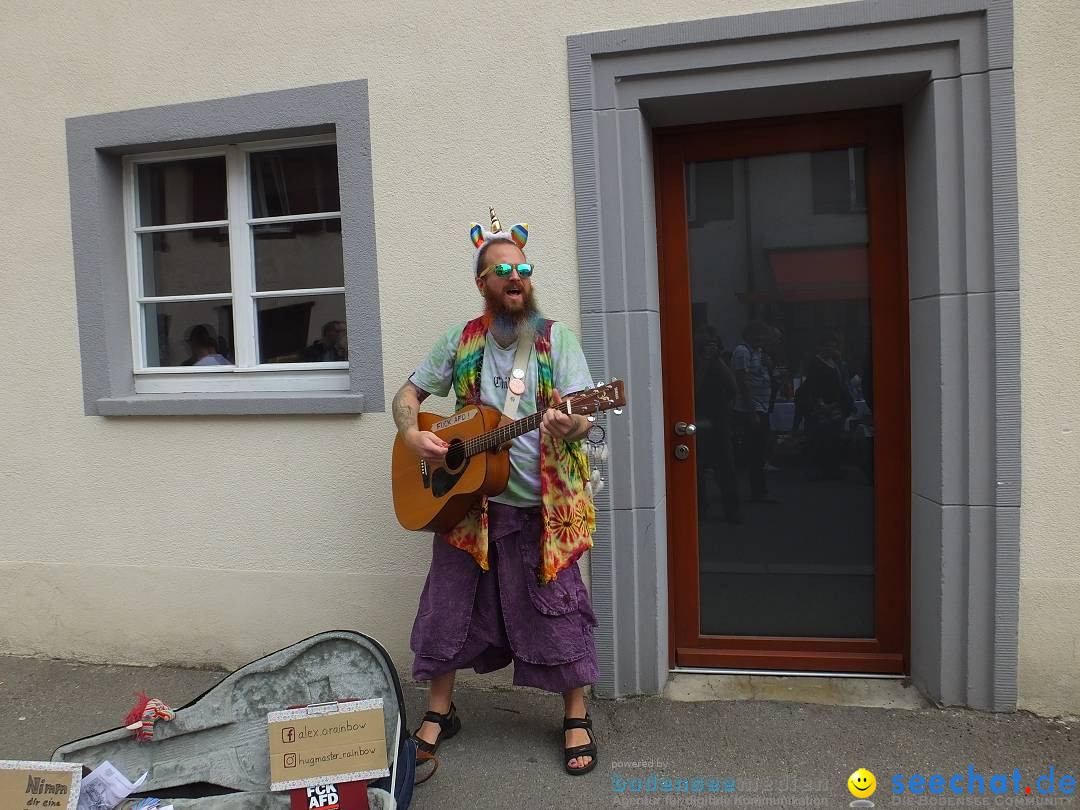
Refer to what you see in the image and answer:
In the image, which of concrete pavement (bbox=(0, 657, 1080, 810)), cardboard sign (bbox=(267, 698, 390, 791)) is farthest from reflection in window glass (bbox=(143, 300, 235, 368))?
cardboard sign (bbox=(267, 698, 390, 791))

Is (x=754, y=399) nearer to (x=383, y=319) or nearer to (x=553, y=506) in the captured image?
(x=553, y=506)

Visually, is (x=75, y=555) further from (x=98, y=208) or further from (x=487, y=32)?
(x=487, y=32)

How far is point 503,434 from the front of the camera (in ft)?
9.72

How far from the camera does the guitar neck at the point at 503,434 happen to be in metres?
2.93

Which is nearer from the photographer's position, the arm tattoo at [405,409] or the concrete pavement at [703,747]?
the concrete pavement at [703,747]

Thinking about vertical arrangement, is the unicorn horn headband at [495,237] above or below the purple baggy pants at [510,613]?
above

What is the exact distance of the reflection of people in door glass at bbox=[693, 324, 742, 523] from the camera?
3.99 m

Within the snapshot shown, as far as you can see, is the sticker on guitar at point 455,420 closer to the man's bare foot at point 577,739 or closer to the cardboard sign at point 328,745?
the cardboard sign at point 328,745

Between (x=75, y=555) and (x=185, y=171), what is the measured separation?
6.82 ft

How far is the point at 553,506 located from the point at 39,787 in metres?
1.89

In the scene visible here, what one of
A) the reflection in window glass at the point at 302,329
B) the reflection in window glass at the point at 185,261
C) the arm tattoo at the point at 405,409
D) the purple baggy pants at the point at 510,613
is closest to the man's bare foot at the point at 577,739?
the purple baggy pants at the point at 510,613

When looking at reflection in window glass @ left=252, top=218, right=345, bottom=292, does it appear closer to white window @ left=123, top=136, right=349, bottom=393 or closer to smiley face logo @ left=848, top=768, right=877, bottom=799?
white window @ left=123, top=136, right=349, bottom=393

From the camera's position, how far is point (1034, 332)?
337cm

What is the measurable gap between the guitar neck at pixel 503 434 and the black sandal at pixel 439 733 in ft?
3.78
